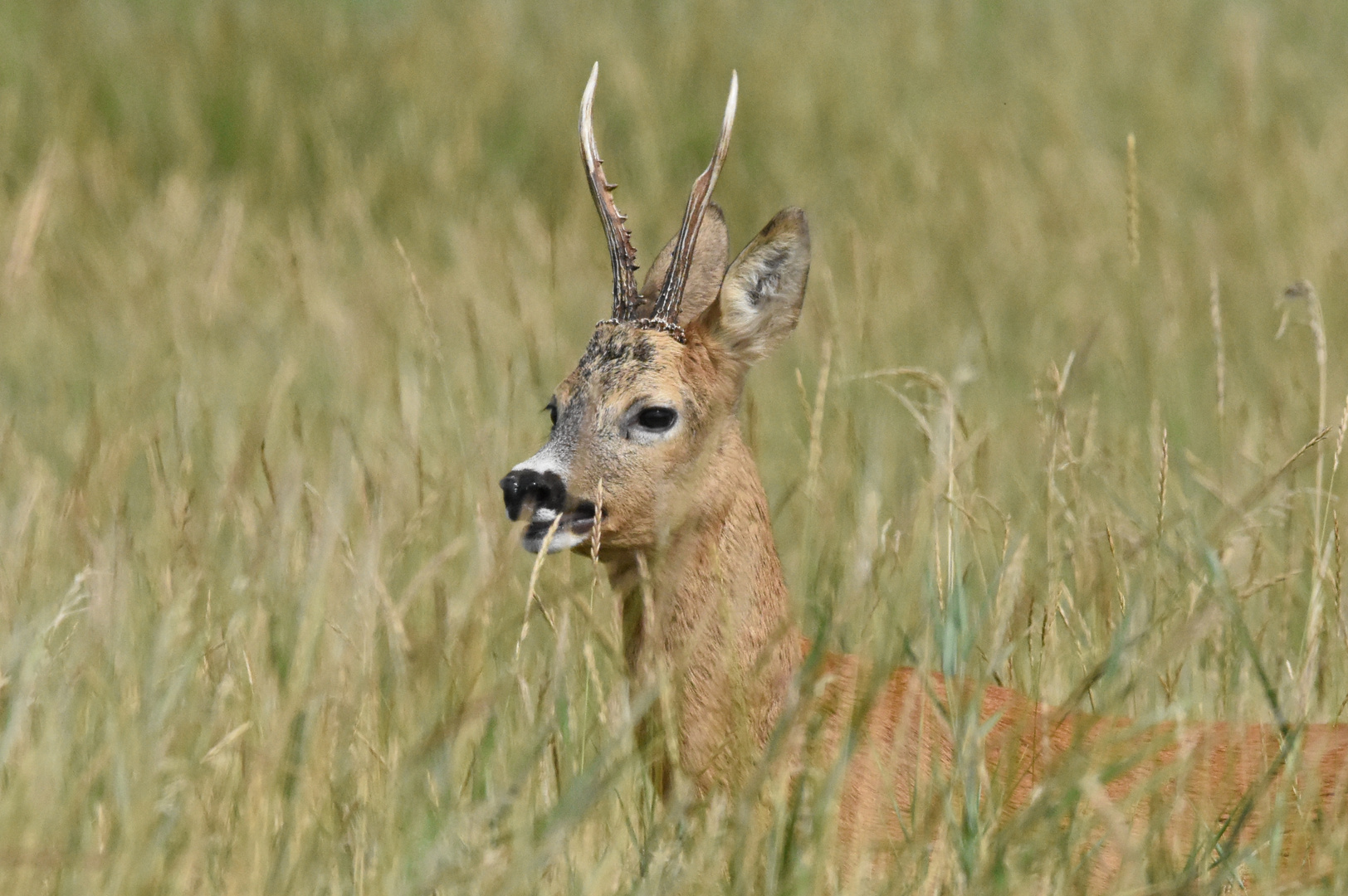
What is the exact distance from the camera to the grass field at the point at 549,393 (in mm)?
2490

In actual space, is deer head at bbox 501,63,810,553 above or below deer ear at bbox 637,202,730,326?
below

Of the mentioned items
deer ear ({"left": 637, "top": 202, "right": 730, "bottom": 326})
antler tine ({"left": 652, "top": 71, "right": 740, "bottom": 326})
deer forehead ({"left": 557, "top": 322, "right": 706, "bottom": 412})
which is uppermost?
deer ear ({"left": 637, "top": 202, "right": 730, "bottom": 326})

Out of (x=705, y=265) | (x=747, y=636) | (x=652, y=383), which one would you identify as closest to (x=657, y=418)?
(x=652, y=383)

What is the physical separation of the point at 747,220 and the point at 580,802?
5.92 meters

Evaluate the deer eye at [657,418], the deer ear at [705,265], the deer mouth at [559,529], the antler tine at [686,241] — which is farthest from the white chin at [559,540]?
the deer ear at [705,265]

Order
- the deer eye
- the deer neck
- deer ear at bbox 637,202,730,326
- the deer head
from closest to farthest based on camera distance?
the deer neck < the deer head < the deer eye < deer ear at bbox 637,202,730,326

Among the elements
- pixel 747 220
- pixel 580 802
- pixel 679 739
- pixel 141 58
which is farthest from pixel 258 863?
pixel 141 58

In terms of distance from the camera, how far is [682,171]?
8.27m

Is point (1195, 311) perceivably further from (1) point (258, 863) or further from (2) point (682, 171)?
(1) point (258, 863)

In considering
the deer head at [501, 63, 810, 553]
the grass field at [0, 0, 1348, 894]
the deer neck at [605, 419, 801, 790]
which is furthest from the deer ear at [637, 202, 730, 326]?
the deer neck at [605, 419, 801, 790]

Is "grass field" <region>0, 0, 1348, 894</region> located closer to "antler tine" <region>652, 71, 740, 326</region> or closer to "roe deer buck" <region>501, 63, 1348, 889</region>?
"roe deer buck" <region>501, 63, 1348, 889</region>

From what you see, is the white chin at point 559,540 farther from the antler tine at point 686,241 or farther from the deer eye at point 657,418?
the antler tine at point 686,241

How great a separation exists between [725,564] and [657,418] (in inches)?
12.1

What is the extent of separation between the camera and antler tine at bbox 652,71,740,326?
351 cm
